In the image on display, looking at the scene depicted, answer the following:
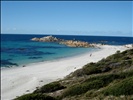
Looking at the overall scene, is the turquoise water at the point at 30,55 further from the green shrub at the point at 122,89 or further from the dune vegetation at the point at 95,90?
the green shrub at the point at 122,89

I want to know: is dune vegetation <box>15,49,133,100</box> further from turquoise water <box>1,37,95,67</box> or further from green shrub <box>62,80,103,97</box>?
turquoise water <box>1,37,95,67</box>

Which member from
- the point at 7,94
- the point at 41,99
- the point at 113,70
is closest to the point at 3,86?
the point at 7,94

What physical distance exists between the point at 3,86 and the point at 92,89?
62.9 ft

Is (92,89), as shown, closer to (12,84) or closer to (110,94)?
(110,94)

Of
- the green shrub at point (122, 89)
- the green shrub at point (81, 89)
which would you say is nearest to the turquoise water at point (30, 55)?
the green shrub at point (81, 89)

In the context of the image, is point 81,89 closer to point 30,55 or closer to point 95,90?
point 95,90

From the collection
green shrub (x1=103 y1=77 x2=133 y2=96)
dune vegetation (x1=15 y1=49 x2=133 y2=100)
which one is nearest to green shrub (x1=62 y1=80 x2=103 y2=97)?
dune vegetation (x1=15 y1=49 x2=133 y2=100)

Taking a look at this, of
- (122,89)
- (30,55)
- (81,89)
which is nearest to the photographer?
(122,89)

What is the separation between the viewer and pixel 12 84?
3297cm

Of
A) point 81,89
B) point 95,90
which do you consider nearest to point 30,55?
point 81,89

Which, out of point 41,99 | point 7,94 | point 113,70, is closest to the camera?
point 41,99

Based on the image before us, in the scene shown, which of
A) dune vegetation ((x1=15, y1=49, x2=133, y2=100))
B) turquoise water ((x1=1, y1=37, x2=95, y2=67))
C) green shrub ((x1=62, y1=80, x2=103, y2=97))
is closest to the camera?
dune vegetation ((x1=15, y1=49, x2=133, y2=100))

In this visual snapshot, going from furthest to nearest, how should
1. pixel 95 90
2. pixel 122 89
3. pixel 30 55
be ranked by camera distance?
pixel 30 55 → pixel 95 90 → pixel 122 89

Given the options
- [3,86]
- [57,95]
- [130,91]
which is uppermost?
[130,91]
